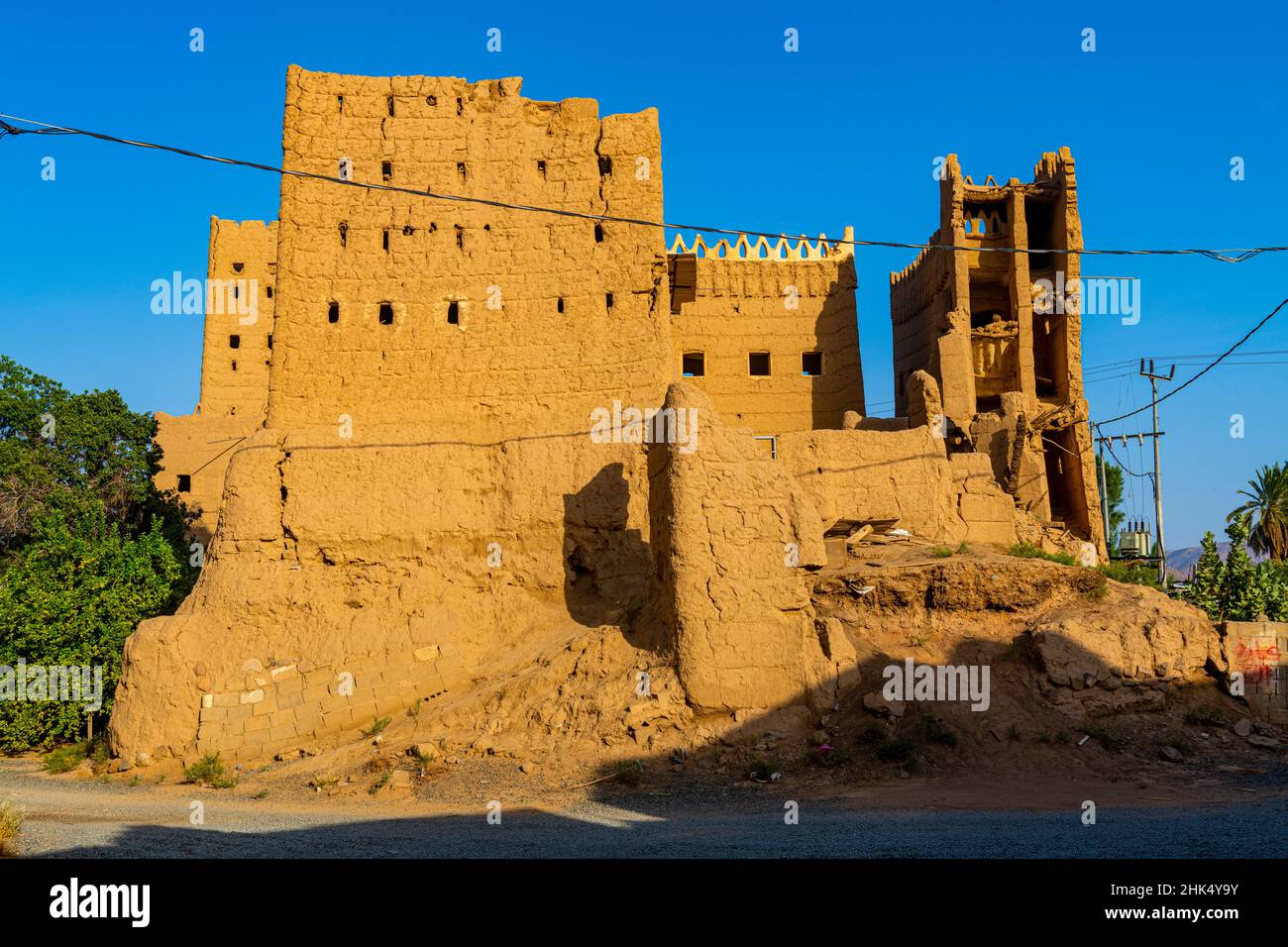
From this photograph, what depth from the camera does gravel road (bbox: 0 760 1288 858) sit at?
9016 mm

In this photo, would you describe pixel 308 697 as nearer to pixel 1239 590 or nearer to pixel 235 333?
pixel 1239 590

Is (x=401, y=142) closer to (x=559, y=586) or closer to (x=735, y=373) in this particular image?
(x=559, y=586)

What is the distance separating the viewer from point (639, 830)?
10547 mm

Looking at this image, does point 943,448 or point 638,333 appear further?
point 943,448

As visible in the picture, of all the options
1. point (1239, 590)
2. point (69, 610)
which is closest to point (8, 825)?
point (69, 610)

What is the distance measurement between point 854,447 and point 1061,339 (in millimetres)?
12658

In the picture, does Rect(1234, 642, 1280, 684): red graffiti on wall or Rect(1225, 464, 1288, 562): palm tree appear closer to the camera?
Rect(1234, 642, 1280, 684): red graffiti on wall

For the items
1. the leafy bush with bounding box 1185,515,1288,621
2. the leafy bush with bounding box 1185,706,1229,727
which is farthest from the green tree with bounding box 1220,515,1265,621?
the leafy bush with bounding box 1185,706,1229,727

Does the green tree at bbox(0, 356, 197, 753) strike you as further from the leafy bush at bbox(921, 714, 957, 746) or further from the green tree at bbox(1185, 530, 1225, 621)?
the green tree at bbox(1185, 530, 1225, 621)

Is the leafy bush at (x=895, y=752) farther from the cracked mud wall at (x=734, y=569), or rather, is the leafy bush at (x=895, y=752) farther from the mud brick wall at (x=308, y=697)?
the mud brick wall at (x=308, y=697)

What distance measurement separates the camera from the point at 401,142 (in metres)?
17.9

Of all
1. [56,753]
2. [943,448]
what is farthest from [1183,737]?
[56,753]

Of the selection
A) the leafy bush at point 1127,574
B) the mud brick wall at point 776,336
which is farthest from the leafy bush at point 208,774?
the mud brick wall at point 776,336

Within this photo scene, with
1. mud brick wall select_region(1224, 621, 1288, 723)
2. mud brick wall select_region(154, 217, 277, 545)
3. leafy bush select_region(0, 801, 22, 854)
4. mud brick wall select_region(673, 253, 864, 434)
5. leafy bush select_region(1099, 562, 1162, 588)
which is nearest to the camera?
leafy bush select_region(0, 801, 22, 854)
